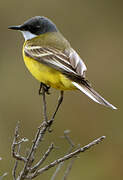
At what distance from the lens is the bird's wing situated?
4.36m

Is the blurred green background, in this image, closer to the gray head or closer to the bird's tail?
the gray head

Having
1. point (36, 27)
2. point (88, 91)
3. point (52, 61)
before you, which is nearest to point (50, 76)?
point (52, 61)

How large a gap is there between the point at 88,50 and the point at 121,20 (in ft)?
3.84

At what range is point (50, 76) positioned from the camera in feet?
14.6

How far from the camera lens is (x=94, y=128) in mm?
8250

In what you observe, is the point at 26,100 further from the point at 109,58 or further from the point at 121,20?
the point at 121,20

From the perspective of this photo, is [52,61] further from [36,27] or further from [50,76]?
[36,27]

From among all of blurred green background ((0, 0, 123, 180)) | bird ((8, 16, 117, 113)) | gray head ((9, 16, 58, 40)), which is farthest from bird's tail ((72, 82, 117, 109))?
blurred green background ((0, 0, 123, 180))

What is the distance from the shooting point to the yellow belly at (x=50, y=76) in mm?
4312

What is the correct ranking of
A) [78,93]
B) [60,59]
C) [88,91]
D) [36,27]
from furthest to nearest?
[78,93]
[36,27]
[60,59]
[88,91]

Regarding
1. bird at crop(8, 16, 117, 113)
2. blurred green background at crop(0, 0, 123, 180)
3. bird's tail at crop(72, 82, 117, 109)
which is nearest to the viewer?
bird's tail at crop(72, 82, 117, 109)

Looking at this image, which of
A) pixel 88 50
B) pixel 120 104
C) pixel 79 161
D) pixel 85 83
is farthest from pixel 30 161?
pixel 88 50

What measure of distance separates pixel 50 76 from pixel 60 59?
0.70 ft

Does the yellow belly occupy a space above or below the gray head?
below
